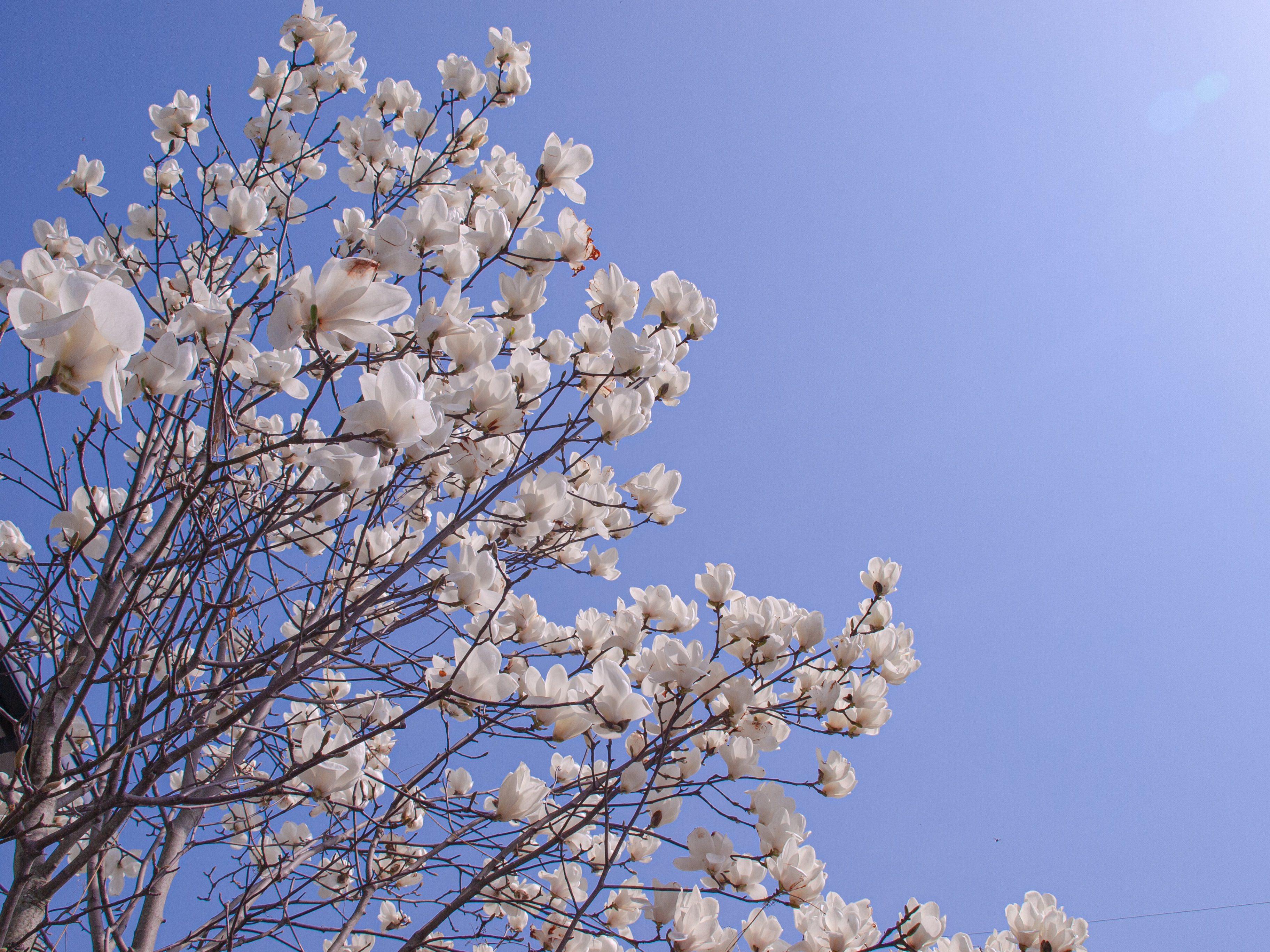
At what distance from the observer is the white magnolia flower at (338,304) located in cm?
101

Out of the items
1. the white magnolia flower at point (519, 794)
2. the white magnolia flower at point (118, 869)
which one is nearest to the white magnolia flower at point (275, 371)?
the white magnolia flower at point (519, 794)

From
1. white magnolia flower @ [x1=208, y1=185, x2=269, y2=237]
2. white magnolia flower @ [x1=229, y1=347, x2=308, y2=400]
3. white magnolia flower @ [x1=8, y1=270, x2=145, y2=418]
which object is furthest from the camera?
white magnolia flower @ [x1=208, y1=185, x2=269, y2=237]

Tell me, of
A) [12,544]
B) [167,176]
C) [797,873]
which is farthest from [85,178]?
[797,873]

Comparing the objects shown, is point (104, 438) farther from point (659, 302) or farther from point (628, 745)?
point (628, 745)

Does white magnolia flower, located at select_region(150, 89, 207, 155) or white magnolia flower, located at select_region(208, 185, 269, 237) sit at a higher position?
white magnolia flower, located at select_region(150, 89, 207, 155)

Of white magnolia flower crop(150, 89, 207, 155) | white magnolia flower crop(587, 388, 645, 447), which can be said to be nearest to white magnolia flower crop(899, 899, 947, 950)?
white magnolia flower crop(587, 388, 645, 447)

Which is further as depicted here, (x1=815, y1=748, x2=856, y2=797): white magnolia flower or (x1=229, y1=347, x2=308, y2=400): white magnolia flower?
(x1=815, y1=748, x2=856, y2=797): white magnolia flower

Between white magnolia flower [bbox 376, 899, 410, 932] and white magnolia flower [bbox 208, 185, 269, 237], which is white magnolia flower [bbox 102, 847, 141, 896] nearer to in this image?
white magnolia flower [bbox 376, 899, 410, 932]

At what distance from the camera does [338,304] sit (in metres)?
1.03

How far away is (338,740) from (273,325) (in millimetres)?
1311

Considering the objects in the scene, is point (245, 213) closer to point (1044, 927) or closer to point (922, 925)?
point (922, 925)

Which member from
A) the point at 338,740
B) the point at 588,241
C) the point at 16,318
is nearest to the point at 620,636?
the point at 338,740

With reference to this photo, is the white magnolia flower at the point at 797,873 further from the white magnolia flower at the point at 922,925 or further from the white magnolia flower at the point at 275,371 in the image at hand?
the white magnolia flower at the point at 275,371

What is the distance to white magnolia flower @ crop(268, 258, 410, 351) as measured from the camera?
1.01 meters
